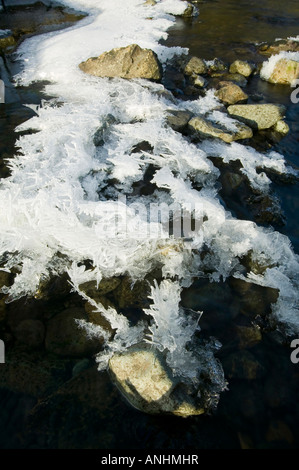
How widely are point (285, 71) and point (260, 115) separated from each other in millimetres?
3623

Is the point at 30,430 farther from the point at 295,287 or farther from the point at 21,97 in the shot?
the point at 21,97

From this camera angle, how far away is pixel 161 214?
5.52 m

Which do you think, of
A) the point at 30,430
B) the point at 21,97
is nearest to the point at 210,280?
the point at 30,430

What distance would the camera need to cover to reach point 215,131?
7.45 metres

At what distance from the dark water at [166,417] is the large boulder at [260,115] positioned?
5.63 m

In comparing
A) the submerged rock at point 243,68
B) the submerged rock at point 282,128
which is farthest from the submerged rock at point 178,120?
the submerged rock at point 243,68

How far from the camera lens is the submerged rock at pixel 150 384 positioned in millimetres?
3133

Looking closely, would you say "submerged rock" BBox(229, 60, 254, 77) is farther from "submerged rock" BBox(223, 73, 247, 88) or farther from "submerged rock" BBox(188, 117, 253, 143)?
"submerged rock" BBox(188, 117, 253, 143)

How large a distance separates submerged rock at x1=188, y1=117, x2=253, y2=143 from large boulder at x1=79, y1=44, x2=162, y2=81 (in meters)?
3.72

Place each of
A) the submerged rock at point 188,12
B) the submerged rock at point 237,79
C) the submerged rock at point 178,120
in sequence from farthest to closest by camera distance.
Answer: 1. the submerged rock at point 188,12
2. the submerged rock at point 237,79
3. the submerged rock at point 178,120

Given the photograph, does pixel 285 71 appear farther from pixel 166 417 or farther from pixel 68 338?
pixel 166 417

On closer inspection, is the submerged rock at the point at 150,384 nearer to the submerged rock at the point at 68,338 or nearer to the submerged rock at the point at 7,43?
the submerged rock at the point at 68,338

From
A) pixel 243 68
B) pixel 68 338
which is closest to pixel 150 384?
pixel 68 338

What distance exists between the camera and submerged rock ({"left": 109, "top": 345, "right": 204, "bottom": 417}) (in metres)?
3.13
